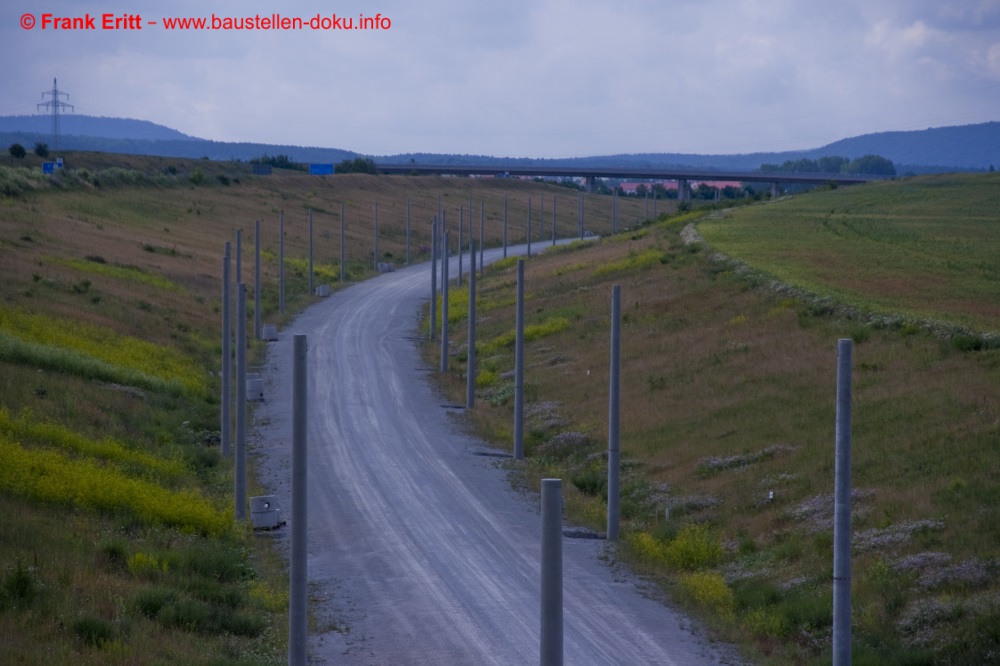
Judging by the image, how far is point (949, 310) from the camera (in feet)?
111

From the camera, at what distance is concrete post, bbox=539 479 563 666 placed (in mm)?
10445

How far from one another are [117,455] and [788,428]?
14.8m

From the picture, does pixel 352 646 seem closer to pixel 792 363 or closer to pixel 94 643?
pixel 94 643

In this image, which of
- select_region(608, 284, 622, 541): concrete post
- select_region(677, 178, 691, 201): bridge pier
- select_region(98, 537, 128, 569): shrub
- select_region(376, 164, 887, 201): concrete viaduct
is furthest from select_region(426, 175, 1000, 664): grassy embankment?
select_region(677, 178, 691, 201): bridge pier

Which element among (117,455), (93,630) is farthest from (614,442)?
(93,630)

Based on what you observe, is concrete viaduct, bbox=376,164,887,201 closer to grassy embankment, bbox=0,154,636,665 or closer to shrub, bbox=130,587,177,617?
grassy embankment, bbox=0,154,636,665

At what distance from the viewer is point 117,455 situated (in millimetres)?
26109

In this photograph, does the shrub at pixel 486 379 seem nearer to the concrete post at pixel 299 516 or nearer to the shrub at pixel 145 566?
the shrub at pixel 145 566

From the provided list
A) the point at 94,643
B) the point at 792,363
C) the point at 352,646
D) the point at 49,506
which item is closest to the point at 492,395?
the point at 792,363

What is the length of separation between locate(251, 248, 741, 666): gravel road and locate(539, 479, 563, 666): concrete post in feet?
17.7

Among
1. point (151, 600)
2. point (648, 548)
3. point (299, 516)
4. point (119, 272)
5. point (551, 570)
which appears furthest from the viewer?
point (119, 272)

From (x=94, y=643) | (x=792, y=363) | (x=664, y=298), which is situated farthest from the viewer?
(x=664, y=298)

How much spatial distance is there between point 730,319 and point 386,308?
107 ft

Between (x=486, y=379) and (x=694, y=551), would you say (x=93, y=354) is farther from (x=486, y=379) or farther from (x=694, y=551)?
(x=694, y=551)
